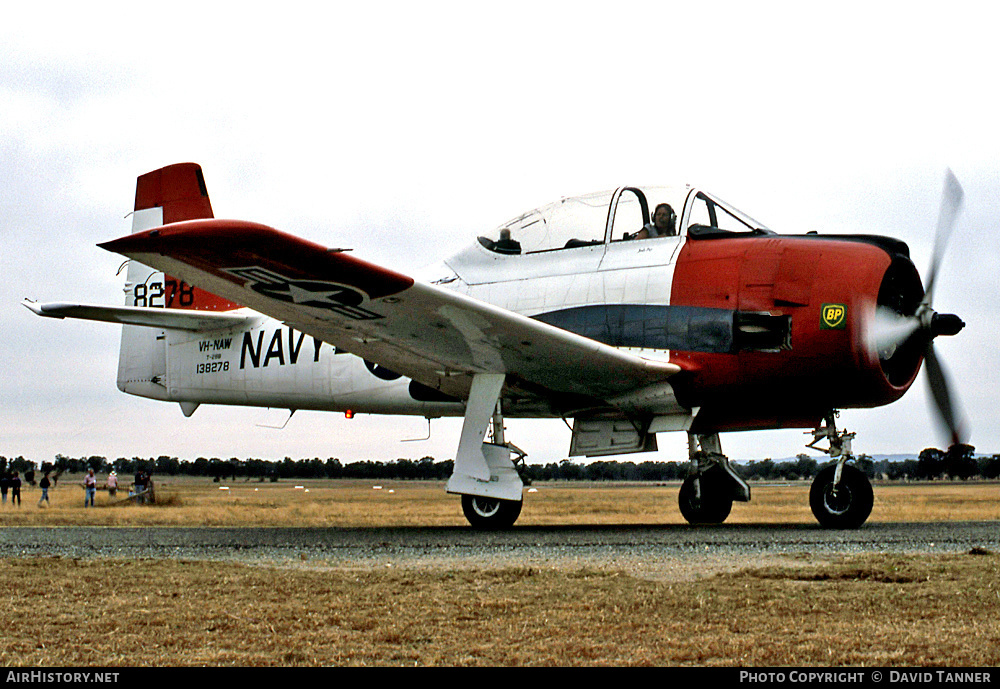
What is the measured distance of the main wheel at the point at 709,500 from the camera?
1299 centimetres

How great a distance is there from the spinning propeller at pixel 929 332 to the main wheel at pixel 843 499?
4.55 feet

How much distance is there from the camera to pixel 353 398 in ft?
47.3

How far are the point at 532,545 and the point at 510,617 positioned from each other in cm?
428

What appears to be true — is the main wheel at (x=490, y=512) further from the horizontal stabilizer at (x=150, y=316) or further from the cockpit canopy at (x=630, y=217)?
the horizontal stabilizer at (x=150, y=316)

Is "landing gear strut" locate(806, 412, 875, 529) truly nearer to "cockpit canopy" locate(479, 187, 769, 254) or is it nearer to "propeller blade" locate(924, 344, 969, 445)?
"propeller blade" locate(924, 344, 969, 445)

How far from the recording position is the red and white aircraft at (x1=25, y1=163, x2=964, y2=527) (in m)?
10.2

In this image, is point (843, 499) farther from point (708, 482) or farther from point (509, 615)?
point (509, 615)

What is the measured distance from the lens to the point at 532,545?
9.47 metres

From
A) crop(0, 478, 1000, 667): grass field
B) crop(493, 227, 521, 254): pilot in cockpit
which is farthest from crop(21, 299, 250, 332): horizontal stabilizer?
crop(0, 478, 1000, 667): grass field

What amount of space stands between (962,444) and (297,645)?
32.0ft

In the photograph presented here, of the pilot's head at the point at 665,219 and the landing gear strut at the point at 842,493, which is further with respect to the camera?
the pilot's head at the point at 665,219

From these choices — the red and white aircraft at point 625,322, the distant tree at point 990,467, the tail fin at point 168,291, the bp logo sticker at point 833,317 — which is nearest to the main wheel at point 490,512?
the red and white aircraft at point 625,322

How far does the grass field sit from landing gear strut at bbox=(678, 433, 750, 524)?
535 centimetres

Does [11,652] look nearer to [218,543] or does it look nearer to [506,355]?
[218,543]
